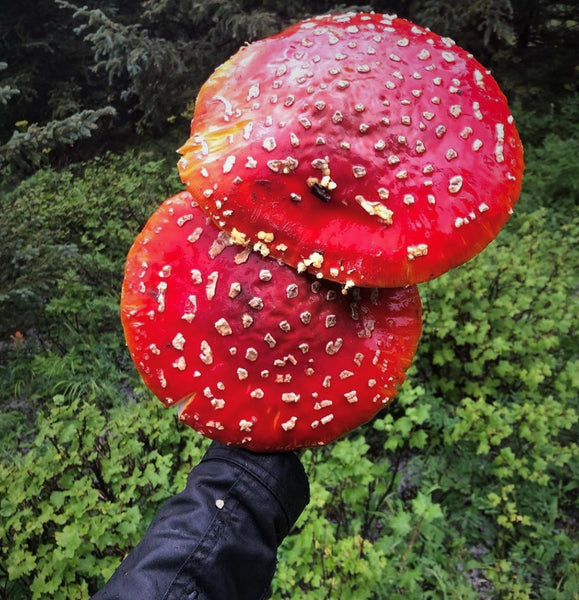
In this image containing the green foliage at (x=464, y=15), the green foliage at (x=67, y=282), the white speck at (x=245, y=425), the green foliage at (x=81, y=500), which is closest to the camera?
the white speck at (x=245, y=425)

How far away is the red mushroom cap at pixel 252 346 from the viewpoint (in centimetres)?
137

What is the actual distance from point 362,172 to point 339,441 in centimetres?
217

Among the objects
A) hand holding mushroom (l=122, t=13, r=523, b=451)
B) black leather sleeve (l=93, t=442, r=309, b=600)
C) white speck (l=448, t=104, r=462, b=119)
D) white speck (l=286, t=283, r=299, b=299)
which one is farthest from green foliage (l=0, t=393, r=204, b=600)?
white speck (l=448, t=104, r=462, b=119)

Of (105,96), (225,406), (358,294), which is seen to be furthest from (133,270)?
(105,96)

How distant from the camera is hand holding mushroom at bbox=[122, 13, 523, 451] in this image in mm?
1284

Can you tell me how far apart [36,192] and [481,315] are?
4853 millimetres

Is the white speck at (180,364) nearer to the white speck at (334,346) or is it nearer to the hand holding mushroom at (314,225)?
the hand holding mushroom at (314,225)

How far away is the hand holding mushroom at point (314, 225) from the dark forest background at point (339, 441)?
1.34 metres

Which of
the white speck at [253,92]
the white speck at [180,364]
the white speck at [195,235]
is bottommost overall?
the white speck at [180,364]

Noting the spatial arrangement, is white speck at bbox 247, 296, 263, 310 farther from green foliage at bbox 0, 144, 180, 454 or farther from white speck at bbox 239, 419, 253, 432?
green foliage at bbox 0, 144, 180, 454

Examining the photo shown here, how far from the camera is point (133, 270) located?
1.49m

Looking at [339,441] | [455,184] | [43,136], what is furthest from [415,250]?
[43,136]

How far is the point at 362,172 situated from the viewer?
1275mm

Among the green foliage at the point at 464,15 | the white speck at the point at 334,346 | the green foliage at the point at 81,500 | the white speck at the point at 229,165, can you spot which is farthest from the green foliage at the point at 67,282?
the green foliage at the point at 464,15
